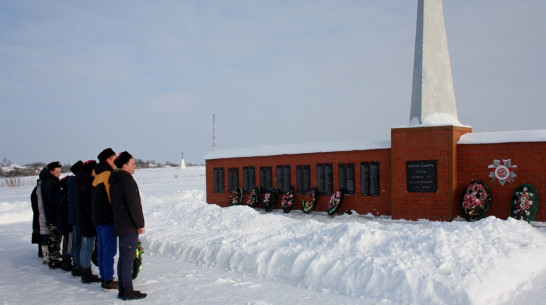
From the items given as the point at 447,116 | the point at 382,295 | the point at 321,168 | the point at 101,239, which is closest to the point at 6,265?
the point at 101,239

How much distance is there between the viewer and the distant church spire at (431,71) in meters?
11.5

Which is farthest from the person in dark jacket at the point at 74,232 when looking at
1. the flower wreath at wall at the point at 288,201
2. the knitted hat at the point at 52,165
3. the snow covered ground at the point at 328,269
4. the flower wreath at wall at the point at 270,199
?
the flower wreath at wall at the point at 270,199

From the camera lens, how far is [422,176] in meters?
11.1

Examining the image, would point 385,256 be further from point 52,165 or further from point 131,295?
point 52,165

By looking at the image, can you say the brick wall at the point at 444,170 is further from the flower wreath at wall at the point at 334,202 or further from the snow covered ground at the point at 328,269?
the snow covered ground at the point at 328,269

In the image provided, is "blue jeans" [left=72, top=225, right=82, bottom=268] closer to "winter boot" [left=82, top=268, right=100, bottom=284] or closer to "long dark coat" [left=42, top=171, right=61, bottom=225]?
"winter boot" [left=82, top=268, right=100, bottom=284]

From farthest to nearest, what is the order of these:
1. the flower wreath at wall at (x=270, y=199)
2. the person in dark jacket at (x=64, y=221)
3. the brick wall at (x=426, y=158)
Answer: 1. the flower wreath at wall at (x=270, y=199)
2. the brick wall at (x=426, y=158)
3. the person in dark jacket at (x=64, y=221)

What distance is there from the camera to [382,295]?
5.07m

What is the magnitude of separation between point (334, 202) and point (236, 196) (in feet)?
14.5

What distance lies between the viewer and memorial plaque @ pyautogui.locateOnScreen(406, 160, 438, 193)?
10.9 metres

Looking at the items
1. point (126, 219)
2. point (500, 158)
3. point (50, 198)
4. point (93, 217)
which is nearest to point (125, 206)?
point (126, 219)

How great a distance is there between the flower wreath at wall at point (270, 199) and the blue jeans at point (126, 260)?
9.11 meters

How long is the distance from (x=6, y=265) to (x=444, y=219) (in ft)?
30.9

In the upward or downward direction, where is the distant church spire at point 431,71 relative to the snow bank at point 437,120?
upward
